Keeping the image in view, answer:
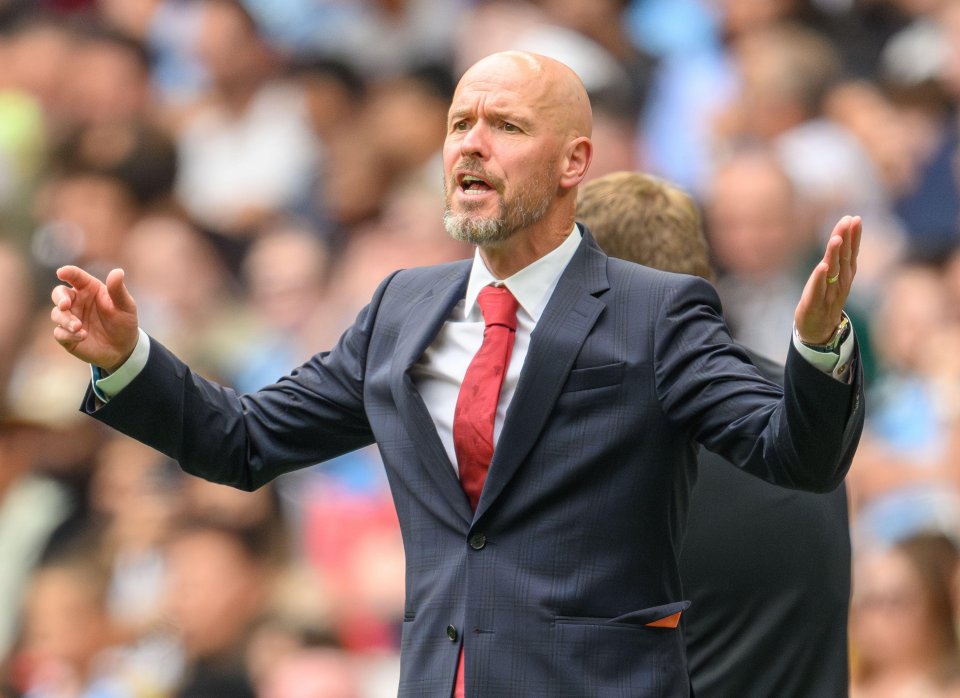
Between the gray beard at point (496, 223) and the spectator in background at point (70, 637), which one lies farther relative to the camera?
the spectator in background at point (70, 637)

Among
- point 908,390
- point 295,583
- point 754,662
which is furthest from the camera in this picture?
point 295,583

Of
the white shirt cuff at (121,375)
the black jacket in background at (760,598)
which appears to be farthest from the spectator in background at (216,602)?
the white shirt cuff at (121,375)

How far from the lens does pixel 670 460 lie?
87.7 inches

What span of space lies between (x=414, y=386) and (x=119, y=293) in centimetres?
45

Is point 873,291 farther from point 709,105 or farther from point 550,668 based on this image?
point 550,668

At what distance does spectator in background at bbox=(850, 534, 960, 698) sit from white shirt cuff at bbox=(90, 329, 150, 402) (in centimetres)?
293

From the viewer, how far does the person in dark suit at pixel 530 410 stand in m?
2.13

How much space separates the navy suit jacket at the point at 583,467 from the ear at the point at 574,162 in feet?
0.41

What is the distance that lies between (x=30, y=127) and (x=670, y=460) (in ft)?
18.4

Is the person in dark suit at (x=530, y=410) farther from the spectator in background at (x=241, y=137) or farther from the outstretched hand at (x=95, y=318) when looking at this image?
the spectator in background at (x=241, y=137)

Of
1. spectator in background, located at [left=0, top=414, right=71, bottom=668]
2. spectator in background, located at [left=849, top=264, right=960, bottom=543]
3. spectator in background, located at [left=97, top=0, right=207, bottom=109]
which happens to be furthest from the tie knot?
spectator in background, located at [left=97, top=0, right=207, bottom=109]

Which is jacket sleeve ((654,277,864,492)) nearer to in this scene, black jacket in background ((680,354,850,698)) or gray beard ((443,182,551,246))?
gray beard ((443,182,551,246))

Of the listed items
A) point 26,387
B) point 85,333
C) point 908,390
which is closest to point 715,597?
point 85,333

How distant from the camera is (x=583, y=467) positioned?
7.16ft
